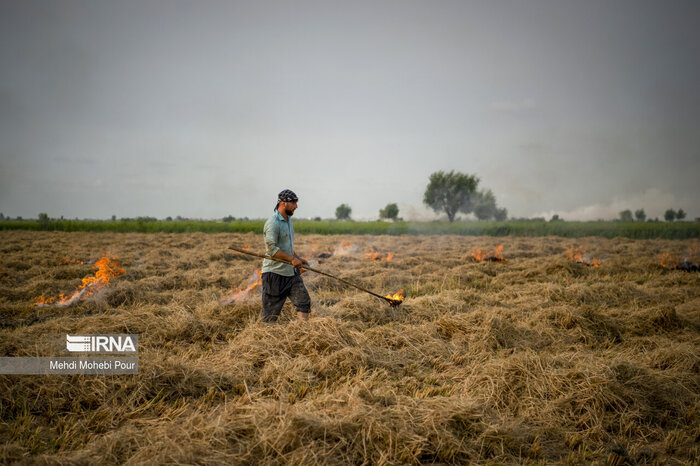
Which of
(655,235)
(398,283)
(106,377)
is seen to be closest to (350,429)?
(106,377)

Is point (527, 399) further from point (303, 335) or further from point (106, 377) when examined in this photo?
point (106, 377)

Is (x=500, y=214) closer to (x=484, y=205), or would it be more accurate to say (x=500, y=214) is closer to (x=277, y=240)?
(x=484, y=205)

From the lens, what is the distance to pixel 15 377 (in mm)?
3137

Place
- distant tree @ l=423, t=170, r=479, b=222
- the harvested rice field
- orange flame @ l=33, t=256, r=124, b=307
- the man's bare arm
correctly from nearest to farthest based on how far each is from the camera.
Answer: the harvested rice field
the man's bare arm
orange flame @ l=33, t=256, r=124, b=307
distant tree @ l=423, t=170, r=479, b=222

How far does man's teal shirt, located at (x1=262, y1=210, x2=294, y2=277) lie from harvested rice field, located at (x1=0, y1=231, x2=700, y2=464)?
2.15ft

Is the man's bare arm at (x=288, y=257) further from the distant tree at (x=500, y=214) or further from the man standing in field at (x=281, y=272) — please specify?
the distant tree at (x=500, y=214)

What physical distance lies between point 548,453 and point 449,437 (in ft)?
2.29

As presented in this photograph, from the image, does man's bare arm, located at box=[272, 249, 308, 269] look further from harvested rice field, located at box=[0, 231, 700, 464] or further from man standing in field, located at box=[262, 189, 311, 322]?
harvested rice field, located at box=[0, 231, 700, 464]

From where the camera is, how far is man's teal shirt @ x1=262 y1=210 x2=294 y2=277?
4258mm

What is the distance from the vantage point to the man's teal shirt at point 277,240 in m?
4.26

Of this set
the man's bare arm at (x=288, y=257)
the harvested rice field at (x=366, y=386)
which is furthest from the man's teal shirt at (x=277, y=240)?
the harvested rice field at (x=366, y=386)

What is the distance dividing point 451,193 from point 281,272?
162 feet

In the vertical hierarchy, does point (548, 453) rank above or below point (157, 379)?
below

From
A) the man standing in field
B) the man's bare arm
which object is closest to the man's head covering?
the man standing in field
